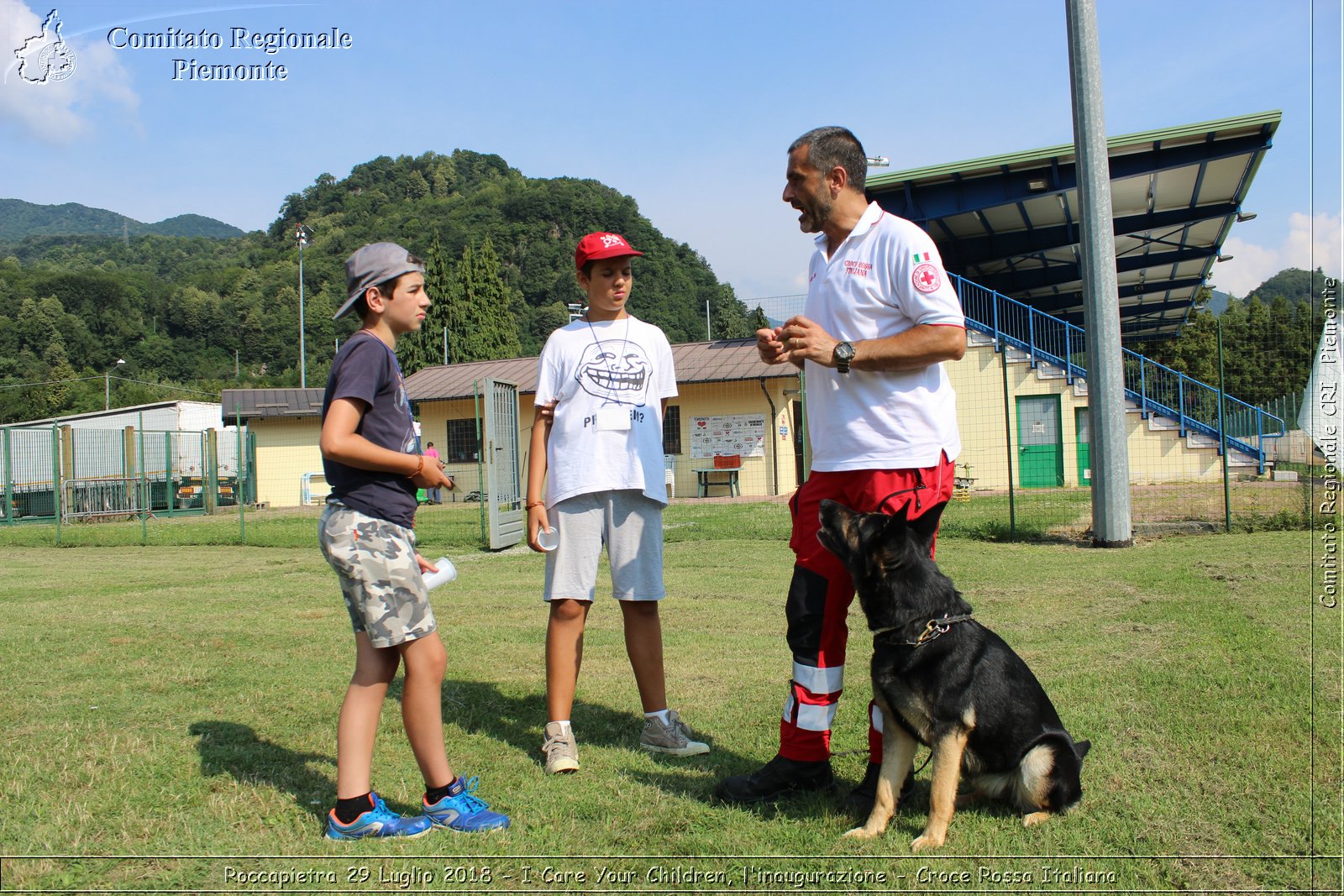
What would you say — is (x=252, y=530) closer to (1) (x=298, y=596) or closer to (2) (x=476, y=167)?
(1) (x=298, y=596)

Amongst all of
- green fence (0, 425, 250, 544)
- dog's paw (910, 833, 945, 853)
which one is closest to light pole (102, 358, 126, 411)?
green fence (0, 425, 250, 544)

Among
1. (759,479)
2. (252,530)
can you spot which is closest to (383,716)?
(252,530)

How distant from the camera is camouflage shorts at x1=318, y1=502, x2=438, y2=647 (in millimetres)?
2807

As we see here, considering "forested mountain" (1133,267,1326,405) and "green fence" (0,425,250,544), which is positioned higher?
"forested mountain" (1133,267,1326,405)

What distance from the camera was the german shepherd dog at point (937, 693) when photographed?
2820mm

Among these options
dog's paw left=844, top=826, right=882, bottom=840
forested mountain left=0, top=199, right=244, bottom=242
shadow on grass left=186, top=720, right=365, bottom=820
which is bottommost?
dog's paw left=844, top=826, right=882, bottom=840

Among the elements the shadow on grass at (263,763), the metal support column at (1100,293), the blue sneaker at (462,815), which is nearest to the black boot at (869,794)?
the blue sneaker at (462,815)

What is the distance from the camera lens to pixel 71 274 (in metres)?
61.0

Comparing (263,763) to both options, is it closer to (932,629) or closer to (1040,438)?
(932,629)

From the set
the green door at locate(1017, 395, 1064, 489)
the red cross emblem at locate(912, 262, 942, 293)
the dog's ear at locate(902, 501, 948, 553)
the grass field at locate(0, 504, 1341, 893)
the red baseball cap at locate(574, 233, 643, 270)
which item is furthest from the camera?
the green door at locate(1017, 395, 1064, 489)

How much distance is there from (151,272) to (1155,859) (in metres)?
78.2

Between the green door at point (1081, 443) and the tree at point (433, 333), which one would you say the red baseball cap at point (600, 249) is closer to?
the green door at point (1081, 443)

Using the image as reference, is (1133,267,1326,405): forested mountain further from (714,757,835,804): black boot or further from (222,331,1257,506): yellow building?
(714,757,835,804): black boot

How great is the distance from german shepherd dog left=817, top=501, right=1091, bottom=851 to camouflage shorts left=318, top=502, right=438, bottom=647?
1.36 m
